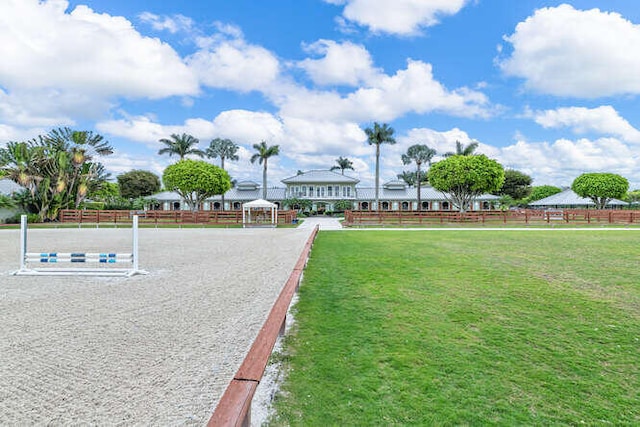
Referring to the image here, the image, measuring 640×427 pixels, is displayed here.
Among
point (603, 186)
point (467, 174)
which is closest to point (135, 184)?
point (467, 174)

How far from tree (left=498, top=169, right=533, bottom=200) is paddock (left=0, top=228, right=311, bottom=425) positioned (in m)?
73.9

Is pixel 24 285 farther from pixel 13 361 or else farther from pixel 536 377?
pixel 536 377

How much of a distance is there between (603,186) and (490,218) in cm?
2996

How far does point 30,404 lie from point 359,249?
32.9 ft

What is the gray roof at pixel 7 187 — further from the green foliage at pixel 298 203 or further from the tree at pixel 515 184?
the tree at pixel 515 184

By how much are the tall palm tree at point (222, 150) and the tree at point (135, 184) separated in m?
26.9

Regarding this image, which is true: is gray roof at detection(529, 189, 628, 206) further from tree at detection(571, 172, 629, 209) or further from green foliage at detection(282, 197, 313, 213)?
green foliage at detection(282, 197, 313, 213)

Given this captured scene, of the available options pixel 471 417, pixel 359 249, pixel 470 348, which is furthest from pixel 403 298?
pixel 359 249

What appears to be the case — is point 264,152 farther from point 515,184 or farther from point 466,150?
point 515,184

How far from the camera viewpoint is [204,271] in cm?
813

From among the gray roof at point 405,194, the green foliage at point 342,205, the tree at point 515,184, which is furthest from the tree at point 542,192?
the green foliage at point 342,205

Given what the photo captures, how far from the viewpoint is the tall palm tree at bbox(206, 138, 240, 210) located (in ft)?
158

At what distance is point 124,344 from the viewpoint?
147 inches

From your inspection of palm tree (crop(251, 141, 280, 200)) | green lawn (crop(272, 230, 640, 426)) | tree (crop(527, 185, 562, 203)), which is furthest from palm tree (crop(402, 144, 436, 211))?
tree (crop(527, 185, 562, 203))
